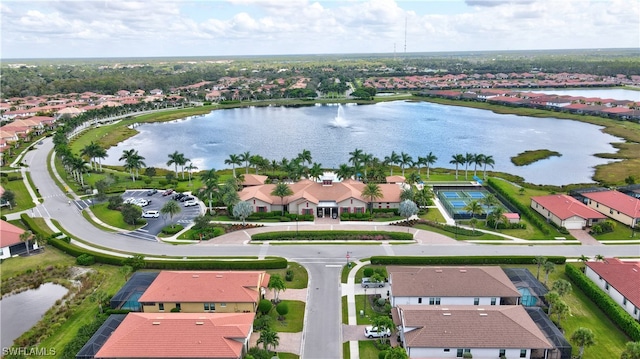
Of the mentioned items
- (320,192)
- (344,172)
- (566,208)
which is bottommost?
(566,208)

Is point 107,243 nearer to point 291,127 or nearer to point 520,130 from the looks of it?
point 291,127

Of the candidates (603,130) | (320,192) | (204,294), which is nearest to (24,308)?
(204,294)

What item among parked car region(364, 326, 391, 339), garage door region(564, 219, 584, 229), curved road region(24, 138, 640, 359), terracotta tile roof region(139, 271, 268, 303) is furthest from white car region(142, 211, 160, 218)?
garage door region(564, 219, 584, 229)

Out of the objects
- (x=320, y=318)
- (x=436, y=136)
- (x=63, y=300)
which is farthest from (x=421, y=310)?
(x=436, y=136)

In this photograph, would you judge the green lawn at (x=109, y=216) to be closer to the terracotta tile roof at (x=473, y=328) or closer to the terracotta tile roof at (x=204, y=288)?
the terracotta tile roof at (x=204, y=288)

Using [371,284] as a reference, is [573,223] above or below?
above

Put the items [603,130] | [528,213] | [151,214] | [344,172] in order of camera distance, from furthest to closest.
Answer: [603,130] < [344,172] < [151,214] < [528,213]

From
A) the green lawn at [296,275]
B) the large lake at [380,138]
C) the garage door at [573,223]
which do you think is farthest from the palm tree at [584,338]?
the large lake at [380,138]

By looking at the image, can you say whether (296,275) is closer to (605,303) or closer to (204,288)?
(204,288)
